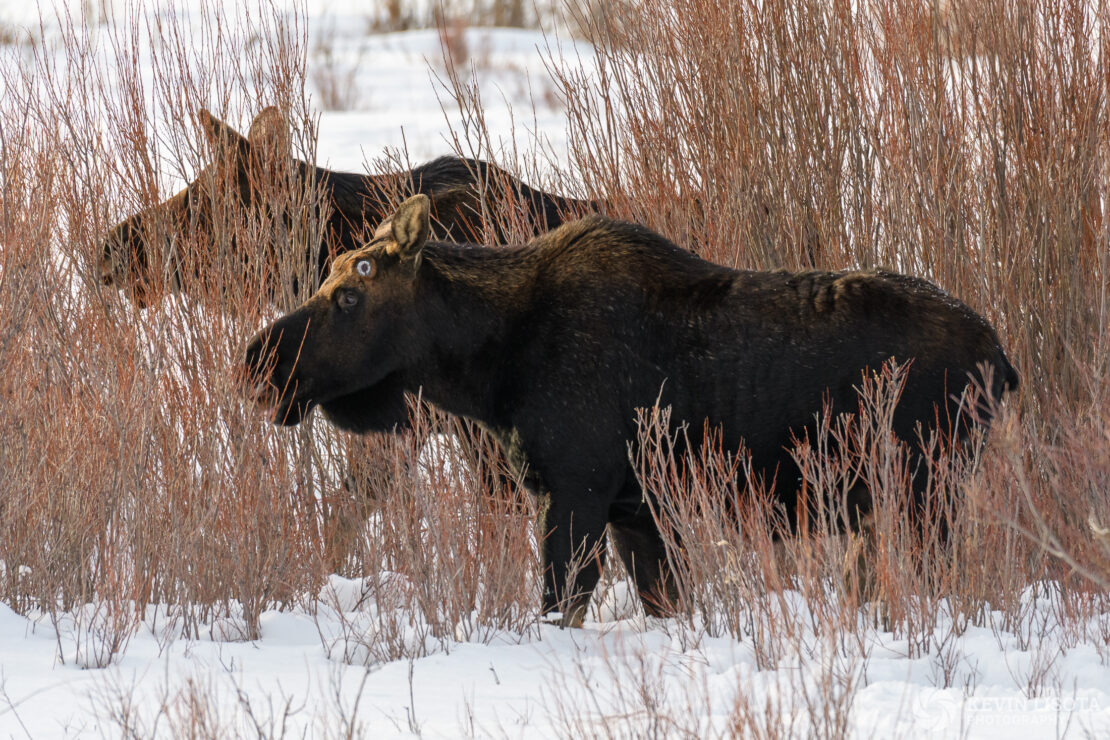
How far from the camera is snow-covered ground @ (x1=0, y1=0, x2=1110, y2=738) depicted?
12.9 ft

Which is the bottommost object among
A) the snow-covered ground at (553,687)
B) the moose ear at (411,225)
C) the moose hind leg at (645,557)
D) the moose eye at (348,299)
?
the moose hind leg at (645,557)

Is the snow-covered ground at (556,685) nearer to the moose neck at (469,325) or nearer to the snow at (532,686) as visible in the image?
the snow at (532,686)

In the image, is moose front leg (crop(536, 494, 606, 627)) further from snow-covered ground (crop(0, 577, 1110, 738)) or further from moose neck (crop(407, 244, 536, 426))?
moose neck (crop(407, 244, 536, 426))

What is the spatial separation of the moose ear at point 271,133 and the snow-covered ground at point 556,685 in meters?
2.72

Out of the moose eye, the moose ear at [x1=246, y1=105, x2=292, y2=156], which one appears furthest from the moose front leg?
the moose ear at [x1=246, y1=105, x2=292, y2=156]

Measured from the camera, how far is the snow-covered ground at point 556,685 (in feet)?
12.9

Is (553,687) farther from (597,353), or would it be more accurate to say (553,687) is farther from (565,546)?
(597,353)

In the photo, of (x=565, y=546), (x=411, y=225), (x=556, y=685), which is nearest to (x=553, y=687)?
(x=556, y=685)

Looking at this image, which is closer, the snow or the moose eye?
the snow

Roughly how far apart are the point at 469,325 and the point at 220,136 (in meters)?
2.56

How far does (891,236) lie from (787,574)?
2416 mm

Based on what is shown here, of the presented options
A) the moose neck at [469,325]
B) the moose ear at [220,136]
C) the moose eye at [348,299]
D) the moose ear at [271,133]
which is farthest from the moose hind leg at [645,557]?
the moose ear at [220,136]

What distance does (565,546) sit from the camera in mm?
5621

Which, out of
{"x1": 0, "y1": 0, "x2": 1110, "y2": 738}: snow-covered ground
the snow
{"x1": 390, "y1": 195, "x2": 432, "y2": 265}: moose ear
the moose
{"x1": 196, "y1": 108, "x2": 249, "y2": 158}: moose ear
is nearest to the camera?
{"x1": 0, "y1": 0, "x2": 1110, "y2": 738}: snow-covered ground
